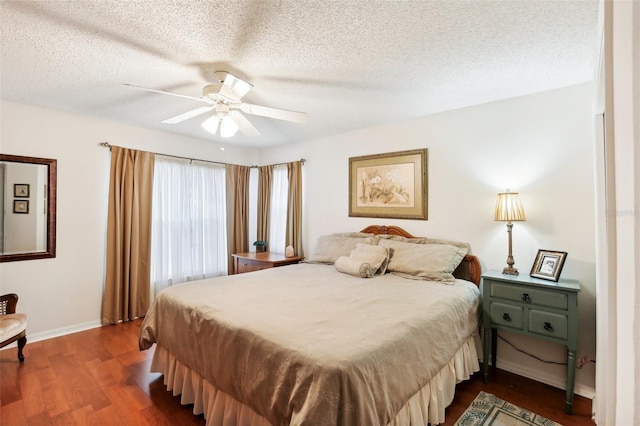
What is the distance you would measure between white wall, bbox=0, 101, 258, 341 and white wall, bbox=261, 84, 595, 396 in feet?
11.2

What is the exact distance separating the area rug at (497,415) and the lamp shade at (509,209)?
142 cm

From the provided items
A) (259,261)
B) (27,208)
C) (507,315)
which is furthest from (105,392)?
(507,315)

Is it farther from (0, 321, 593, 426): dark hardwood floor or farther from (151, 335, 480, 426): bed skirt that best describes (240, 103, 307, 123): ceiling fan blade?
(0, 321, 593, 426): dark hardwood floor

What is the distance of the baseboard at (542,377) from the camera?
226 centimetres

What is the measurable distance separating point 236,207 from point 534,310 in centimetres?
403

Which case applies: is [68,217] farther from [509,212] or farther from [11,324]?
[509,212]

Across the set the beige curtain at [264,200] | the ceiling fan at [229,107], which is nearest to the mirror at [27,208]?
the ceiling fan at [229,107]

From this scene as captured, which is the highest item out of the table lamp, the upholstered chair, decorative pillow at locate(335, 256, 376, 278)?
the table lamp

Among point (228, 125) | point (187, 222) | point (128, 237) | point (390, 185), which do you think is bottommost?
point (128, 237)

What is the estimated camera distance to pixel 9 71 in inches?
89.0

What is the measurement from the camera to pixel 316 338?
146 cm

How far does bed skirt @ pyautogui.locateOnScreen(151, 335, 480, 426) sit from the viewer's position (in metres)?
1.59

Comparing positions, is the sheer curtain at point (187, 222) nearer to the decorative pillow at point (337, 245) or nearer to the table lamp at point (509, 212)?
the decorative pillow at point (337, 245)

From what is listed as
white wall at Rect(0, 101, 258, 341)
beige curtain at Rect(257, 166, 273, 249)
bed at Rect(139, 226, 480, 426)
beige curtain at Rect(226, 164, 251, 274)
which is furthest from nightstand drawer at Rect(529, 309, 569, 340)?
white wall at Rect(0, 101, 258, 341)
